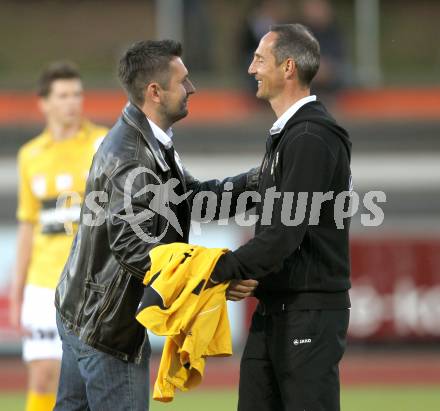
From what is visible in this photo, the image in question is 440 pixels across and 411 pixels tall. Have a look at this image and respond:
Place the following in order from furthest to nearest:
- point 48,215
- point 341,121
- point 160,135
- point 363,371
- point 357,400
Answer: point 341,121
point 363,371
point 357,400
point 48,215
point 160,135

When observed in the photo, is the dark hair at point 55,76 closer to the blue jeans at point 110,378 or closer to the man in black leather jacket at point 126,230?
the man in black leather jacket at point 126,230

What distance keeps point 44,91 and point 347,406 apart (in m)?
3.24

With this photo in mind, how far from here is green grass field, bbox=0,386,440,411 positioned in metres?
7.57

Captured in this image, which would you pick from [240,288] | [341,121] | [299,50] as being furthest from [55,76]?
[341,121]

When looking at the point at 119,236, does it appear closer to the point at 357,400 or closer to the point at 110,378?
the point at 110,378

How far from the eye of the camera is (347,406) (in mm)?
7570

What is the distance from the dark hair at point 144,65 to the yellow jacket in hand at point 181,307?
0.69 metres

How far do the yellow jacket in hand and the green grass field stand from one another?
327 cm

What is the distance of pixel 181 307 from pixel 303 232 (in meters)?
0.55

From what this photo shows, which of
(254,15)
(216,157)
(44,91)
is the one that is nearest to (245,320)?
(216,157)

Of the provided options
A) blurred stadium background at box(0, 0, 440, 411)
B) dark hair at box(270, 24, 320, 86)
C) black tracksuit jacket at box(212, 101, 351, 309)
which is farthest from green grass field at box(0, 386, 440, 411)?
dark hair at box(270, 24, 320, 86)

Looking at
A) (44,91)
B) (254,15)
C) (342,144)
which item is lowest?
(342,144)

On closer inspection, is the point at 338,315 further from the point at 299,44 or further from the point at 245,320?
the point at 245,320

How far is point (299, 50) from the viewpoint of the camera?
13.8 feet
